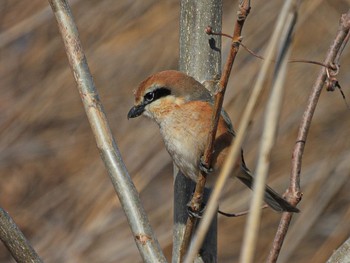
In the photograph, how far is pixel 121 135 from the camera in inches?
160

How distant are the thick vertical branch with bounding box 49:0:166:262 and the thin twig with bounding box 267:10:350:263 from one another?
285 mm

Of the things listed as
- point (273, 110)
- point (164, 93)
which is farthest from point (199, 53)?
point (273, 110)

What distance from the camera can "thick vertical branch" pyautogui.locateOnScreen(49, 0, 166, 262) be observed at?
1562mm

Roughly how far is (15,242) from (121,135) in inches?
106

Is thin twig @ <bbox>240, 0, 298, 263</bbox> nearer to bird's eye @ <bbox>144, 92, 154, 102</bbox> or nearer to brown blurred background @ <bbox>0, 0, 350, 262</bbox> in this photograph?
bird's eye @ <bbox>144, 92, 154, 102</bbox>

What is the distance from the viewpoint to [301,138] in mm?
1438

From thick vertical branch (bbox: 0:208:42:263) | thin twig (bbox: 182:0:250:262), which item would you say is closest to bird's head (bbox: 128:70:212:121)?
thin twig (bbox: 182:0:250:262)

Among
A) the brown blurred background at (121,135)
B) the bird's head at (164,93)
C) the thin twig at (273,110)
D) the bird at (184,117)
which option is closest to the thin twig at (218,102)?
the thin twig at (273,110)

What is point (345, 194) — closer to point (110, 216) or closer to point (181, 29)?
point (110, 216)

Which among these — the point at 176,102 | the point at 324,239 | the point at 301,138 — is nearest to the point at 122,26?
the point at 324,239

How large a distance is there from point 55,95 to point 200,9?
2.54 meters

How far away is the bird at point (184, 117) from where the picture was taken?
1.84m

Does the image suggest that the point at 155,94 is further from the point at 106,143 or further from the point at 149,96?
the point at 106,143

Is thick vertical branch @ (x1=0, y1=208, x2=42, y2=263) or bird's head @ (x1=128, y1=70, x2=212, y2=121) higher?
bird's head @ (x1=128, y1=70, x2=212, y2=121)
